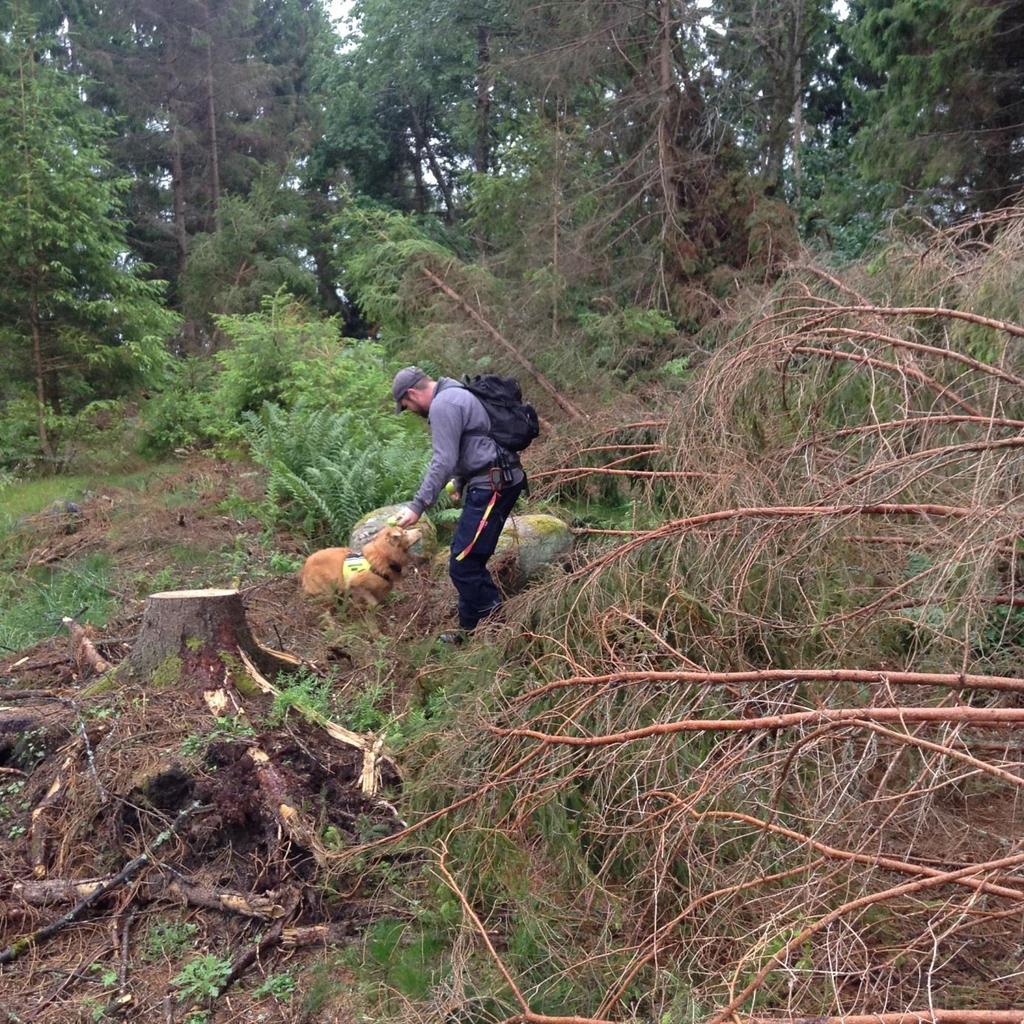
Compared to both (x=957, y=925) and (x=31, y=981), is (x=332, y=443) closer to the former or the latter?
(x=31, y=981)

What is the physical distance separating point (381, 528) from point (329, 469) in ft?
4.14

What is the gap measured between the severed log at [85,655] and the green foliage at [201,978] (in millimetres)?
2078

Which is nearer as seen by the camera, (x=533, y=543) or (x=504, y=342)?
(x=533, y=543)

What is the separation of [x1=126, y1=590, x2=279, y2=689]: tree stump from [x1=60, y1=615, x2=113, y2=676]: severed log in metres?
0.38

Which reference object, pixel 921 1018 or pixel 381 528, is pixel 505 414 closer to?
pixel 381 528

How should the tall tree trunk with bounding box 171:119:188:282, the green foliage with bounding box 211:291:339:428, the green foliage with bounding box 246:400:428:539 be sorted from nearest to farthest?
the green foliage with bounding box 246:400:428:539
the green foliage with bounding box 211:291:339:428
the tall tree trunk with bounding box 171:119:188:282

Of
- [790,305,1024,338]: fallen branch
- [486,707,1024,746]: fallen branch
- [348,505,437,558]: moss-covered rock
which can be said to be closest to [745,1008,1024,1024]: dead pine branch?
[486,707,1024,746]: fallen branch

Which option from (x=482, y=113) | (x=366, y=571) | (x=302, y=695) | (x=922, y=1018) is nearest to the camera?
A: (x=922, y=1018)

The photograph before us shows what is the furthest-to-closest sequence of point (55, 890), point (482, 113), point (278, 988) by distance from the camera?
point (482, 113) → point (55, 890) → point (278, 988)

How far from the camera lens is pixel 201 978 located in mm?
3359

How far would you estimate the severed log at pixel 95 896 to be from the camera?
11.6 feet

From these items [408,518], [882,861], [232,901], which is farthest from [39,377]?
[882,861]

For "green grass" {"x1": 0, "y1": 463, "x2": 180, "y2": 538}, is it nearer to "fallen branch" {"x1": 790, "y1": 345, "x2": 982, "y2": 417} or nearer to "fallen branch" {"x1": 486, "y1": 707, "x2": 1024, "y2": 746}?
"fallen branch" {"x1": 790, "y1": 345, "x2": 982, "y2": 417}

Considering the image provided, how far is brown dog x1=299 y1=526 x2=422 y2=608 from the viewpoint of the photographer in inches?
258
